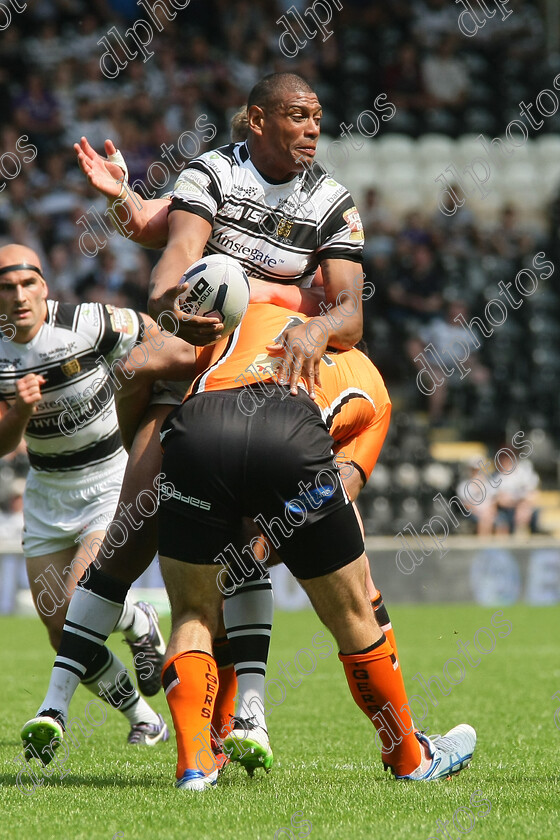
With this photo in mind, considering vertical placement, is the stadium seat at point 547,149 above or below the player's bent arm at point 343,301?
below

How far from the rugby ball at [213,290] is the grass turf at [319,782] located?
1.56 m

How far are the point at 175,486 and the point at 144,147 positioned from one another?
39.6ft

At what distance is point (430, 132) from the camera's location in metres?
18.9

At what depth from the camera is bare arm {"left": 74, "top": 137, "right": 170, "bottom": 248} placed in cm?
Answer: 441

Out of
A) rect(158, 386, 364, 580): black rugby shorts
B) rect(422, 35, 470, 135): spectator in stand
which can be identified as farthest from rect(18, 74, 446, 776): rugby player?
rect(422, 35, 470, 135): spectator in stand

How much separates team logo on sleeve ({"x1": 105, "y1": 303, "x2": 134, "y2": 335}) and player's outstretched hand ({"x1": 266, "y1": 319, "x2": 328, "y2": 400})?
1572 millimetres

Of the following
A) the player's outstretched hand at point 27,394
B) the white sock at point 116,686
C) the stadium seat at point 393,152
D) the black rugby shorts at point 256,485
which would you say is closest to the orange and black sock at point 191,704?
the black rugby shorts at point 256,485

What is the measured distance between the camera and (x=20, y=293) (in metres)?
5.19

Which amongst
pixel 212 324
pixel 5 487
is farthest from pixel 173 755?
pixel 5 487

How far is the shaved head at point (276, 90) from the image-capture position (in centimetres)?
403

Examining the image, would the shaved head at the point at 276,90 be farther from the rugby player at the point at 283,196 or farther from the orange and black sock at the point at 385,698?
the orange and black sock at the point at 385,698

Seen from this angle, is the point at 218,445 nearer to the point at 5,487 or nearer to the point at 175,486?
the point at 175,486

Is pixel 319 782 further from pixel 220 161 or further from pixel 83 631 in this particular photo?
pixel 220 161

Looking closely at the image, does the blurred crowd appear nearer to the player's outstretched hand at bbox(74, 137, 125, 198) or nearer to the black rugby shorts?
the player's outstretched hand at bbox(74, 137, 125, 198)
